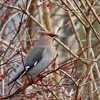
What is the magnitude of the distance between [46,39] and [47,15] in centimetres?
86

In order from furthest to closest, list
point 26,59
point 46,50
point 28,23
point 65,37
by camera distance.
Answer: point 65,37 → point 28,23 → point 46,50 → point 26,59

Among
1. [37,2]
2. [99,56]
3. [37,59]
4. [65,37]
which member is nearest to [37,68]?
[37,59]

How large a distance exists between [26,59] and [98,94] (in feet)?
3.46

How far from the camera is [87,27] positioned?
4055 mm

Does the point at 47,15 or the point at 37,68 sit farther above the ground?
the point at 47,15

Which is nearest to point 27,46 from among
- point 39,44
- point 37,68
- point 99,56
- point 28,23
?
point 28,23

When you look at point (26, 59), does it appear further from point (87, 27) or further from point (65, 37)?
point (65, 37)

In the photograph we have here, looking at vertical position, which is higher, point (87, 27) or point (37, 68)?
point (87, 27)

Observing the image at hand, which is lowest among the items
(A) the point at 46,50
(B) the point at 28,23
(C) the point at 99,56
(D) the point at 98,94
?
(D) the point at 98,94

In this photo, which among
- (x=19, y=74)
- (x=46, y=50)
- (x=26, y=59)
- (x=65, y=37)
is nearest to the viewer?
(x=19, y=74)

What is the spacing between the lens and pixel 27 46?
17.0 ft

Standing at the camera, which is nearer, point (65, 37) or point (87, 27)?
point (87, 27)

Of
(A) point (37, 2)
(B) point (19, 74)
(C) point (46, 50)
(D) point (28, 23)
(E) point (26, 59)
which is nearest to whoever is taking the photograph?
(B) point (19, 74)

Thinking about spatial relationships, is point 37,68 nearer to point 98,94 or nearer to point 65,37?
point 98,94
